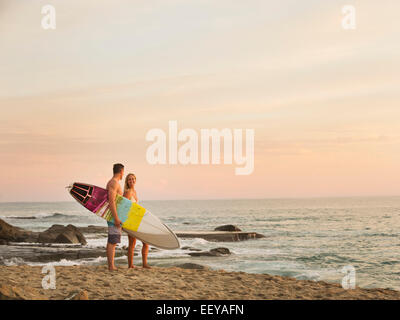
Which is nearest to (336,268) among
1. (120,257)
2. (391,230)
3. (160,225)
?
(120,257)

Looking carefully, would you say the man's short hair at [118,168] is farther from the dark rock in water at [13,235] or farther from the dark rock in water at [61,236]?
the dark rock in water at [13,235]

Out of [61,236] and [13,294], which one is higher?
[13,294]

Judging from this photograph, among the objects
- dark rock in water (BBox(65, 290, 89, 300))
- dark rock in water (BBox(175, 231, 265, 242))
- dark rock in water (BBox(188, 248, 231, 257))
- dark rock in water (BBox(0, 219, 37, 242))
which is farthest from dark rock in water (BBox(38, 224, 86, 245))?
dark rock in water (BBox(65, 290, 89, 300))

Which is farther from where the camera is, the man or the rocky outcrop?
the rocky outcrop

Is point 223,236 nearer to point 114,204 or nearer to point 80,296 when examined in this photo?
point 114,204

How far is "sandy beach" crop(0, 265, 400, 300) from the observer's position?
5.45 m

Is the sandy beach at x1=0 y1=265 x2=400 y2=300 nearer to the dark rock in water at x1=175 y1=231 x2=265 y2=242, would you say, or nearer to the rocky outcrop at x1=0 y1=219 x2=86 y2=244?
the rocky outcrop at x1=0 y1=219 x2=86 y2=244

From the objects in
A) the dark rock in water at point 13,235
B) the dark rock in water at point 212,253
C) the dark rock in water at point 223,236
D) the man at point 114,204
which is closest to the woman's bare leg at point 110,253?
the man at point 114,204

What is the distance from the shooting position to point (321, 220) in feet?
141

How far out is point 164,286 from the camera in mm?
5992

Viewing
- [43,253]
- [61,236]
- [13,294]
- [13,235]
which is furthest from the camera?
[13,235]

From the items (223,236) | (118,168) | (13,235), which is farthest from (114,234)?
(223,236)

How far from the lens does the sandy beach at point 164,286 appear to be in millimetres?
5445
